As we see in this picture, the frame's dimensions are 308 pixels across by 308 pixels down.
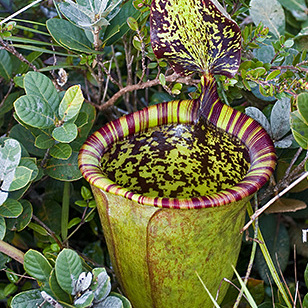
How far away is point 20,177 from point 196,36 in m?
0.41

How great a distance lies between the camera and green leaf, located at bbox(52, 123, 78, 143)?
763 millimetres

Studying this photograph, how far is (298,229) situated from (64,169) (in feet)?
2.38

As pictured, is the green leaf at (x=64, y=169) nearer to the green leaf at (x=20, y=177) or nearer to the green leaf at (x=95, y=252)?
the green leaf at (x=20, y=177)

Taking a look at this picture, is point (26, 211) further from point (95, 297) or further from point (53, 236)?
point (95, 297)

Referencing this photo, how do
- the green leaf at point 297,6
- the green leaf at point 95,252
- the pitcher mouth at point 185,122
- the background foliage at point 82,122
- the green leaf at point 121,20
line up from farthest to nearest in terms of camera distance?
the green leaf at point 297,6 < the green leaf at point 95,252 < the green leaf at point 121,20 < the background foliage at point 82,122 < the pitcher mouth at point 185,122

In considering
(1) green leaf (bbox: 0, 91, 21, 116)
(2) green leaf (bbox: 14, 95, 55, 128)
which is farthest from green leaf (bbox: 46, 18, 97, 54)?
(1) green leaf (bbox: 0, 91, 21, 116)

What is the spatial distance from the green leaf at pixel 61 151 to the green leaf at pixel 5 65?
0.90ft

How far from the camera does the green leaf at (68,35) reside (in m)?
0.83

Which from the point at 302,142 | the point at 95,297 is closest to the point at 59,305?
the point at 95,297

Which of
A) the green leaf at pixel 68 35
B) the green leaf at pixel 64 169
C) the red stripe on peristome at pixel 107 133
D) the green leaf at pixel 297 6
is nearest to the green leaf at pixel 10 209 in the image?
the green leaf at pixel 64 169

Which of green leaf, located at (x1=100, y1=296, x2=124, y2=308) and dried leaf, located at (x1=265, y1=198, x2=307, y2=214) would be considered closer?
green leaf, located at (x1=100, y1=296, x2=124, y2=308)

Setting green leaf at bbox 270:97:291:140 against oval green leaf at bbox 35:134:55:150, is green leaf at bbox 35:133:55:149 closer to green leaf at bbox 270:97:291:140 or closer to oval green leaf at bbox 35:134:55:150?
oval green leaf at bbox 35:134:55:150

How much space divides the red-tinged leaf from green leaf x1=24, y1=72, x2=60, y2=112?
0.22m

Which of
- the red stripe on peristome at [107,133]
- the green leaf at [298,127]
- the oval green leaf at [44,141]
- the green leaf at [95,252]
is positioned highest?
the green leaf at [298,127]
